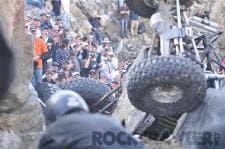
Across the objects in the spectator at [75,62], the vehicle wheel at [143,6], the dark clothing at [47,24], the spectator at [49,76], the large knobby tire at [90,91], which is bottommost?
the spectator at [75,62]

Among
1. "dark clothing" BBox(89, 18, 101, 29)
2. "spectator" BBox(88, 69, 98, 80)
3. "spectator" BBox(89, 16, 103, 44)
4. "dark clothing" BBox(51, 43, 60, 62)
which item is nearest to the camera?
"dark clothing" BBox(51, 43, 60, 62)

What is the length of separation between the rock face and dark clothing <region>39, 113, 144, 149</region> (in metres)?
3.48

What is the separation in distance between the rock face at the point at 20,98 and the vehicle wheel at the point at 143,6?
4.72 feet

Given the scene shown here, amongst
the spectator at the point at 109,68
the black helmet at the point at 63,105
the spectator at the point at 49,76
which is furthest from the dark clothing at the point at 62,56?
the black helmet at the point at 63,105

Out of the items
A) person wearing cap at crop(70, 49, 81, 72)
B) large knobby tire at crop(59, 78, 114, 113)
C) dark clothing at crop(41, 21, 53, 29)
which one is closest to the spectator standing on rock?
dark clothing at crop(41, 21, 53, 29)

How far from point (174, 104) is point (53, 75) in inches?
215

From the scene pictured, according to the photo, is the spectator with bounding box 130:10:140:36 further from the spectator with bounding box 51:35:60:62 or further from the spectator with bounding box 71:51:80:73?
the spectator with bounding box 51:35:60:62

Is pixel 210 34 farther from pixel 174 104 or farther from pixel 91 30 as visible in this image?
pixel 91 30

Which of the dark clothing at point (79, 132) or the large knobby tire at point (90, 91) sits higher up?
the dark clothing at point (79, 132)

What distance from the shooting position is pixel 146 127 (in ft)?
24.3

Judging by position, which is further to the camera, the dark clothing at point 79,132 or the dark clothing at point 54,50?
the dark clothing at point 54,50

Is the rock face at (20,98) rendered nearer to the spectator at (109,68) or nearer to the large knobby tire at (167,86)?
the large knobby tire at (167,86)

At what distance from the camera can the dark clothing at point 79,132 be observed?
3388mm

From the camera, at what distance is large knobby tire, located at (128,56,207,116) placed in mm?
6734
